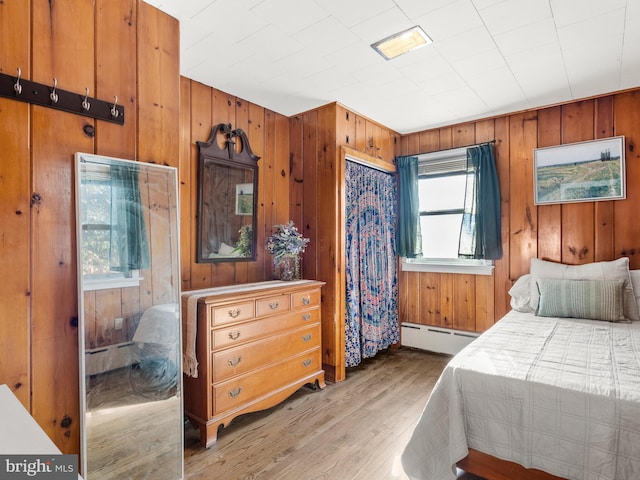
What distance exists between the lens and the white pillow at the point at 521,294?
304 centimetres

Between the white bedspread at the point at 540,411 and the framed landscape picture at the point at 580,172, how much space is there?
1.55 m

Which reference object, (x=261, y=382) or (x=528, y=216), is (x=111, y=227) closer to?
(x=261, y=382)

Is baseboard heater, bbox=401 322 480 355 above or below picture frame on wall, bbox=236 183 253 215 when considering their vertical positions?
below

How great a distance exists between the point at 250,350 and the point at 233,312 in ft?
1.05

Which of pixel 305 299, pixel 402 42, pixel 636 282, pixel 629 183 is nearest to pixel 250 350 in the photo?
pixel 305 299

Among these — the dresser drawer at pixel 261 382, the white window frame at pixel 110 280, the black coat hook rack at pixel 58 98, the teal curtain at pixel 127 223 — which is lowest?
the dresser drawer at pixel 261 382

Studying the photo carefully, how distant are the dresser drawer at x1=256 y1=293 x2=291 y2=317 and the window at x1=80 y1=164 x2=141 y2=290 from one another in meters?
1.01

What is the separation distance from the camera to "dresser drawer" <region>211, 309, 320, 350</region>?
2281 millimetres

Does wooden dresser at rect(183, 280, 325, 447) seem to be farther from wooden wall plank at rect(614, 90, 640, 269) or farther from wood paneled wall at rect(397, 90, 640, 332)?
wooden wall plank at rect(614, 90, 640, 269)

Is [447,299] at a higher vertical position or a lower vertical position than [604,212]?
lower

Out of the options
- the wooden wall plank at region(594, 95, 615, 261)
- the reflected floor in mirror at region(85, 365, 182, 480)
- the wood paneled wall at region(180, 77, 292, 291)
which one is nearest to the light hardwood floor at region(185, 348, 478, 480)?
the reflected floor in mirror at region(85, 365, 182, 480)

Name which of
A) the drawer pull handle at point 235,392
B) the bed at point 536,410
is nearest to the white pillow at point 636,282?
the bed at point 536,410

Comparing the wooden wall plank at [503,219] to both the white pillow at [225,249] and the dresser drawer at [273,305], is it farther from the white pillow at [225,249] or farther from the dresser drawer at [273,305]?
the white pillow at [225,249]

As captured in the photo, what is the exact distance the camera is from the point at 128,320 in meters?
1.76
